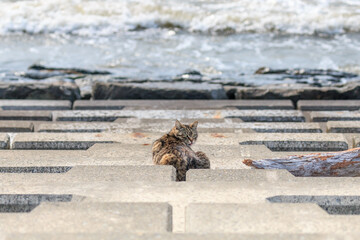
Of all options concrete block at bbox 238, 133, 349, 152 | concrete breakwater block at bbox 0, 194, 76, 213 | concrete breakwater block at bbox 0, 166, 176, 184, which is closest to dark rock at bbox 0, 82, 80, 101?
concrete block at bbox 238, 133, 349, 152

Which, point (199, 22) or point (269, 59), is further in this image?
point (199, 22)

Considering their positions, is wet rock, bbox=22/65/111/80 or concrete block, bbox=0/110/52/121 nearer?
concrete block, bbox=0/110/52/121

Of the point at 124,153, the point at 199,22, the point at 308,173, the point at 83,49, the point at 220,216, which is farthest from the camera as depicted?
the point at 199,22

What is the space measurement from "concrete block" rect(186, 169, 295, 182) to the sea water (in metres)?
5.97

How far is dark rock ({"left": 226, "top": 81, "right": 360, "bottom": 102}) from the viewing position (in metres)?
6.72

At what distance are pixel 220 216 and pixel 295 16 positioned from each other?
1333cm

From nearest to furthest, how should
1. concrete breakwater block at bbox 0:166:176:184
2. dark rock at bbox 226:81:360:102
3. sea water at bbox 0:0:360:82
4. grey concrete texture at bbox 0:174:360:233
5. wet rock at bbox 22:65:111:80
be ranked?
1. grey concrete texture at bbox 0:174:360:233
2. concrete breakwater block at bbox 0:166:176:184
3. dark rock at bbox 226:81:360:102
4. wet rock at bbox 22:65:111:80
5. sea water at bbox 0:0:360:82

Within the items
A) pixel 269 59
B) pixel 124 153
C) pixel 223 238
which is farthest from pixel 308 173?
pixel 269 59

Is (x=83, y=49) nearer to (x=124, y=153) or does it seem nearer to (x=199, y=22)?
(x=199, y=22)

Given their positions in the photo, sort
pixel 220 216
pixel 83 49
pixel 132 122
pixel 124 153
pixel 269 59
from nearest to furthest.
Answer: pixel 220 216 → pixel 124 153 → pixel 132 122 → pixel 269 59 → pixel 83 49

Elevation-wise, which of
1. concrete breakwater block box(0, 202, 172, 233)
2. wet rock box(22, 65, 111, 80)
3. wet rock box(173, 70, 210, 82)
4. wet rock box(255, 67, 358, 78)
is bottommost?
wet rock box(22, 65, 111, 80)

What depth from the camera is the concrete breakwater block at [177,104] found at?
600 centimetres

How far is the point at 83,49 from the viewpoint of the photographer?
12.3m

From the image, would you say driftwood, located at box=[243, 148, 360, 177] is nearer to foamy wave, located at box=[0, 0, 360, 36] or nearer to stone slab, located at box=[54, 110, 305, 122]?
stone slab, located at box=[54, 110, 305, 122]
